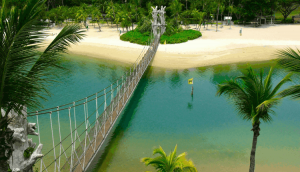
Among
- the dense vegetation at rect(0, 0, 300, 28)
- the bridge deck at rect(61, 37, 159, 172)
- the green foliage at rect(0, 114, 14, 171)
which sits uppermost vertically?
the dense vegetation at rect(0, 0, 300, 28)

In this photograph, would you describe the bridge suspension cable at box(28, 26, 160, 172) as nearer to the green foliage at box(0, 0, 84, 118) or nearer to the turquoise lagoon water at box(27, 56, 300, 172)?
the turquoise lagoon water at box(27, 56, 300, 172)

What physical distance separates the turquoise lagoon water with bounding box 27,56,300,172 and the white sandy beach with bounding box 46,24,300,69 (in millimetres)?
2834

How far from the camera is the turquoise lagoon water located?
38.3ft

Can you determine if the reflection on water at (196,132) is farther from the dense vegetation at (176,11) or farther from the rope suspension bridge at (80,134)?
the dense vegetation at (176,11)

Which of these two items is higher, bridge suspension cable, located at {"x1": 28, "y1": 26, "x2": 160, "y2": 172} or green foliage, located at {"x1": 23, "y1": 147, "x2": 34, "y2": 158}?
green foliage, located at {"x1": 23, "y1": 147, "x2": 34, "y2": 158}

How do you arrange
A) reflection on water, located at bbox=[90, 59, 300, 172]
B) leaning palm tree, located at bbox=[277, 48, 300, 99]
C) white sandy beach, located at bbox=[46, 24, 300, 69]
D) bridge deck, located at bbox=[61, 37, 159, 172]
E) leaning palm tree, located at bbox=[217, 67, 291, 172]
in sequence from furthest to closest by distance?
white sandy beach, located at bbox=[46, 24, 300, 69]
reflection on water, located at bbox=[90, 59, 300, 172]
bridge deck, located at bbox=[61, 37, 159, 172]
leaning palm tree, located at bbox=[217, 67, 291, 172]
leaning palm tree, located at bbox=[277, 48, 300, 99]

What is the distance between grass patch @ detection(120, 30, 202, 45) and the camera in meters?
27.8

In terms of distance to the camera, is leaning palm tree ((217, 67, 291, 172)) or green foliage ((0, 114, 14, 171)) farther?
leaning palm tree ((217, 67, 291, 172))

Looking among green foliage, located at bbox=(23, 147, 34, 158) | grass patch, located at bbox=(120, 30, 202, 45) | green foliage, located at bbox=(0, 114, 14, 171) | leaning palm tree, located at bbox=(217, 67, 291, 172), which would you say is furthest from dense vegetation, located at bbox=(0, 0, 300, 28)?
green foliage, located at bbox=(0, 114, 14, 171)

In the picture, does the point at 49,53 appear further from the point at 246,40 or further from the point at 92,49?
the point at 246,40

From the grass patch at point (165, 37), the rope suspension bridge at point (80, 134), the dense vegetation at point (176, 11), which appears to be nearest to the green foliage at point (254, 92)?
the rope suspension bridge at point (80, 134)

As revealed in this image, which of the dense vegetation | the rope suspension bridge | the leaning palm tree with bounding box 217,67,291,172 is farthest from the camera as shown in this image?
the dense vegetation

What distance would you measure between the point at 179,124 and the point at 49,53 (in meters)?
11.2

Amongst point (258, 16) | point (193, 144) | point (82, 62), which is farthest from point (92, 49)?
point (258, 16)
